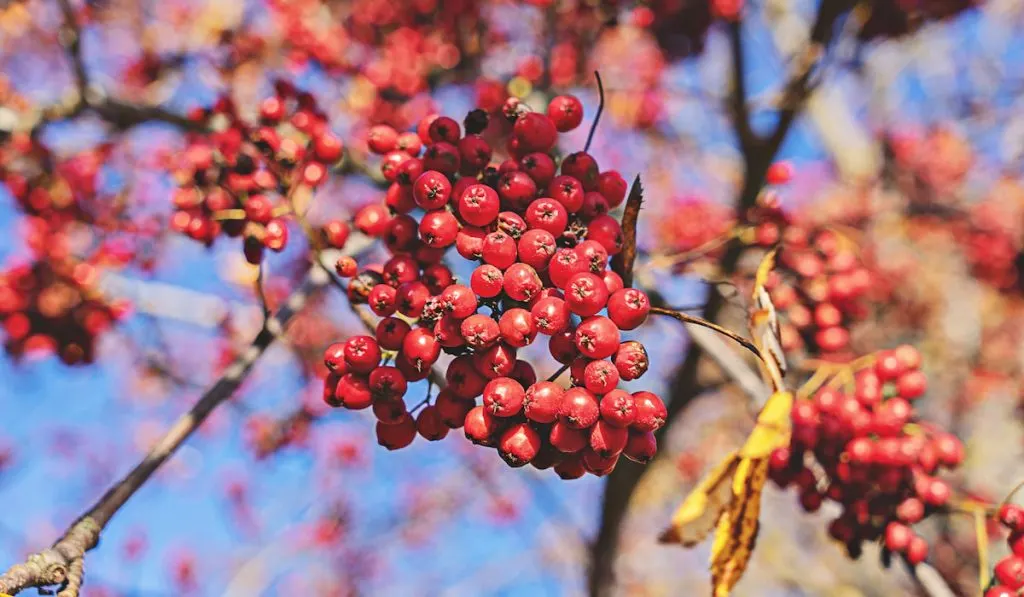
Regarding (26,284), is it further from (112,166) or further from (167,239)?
(112,166)

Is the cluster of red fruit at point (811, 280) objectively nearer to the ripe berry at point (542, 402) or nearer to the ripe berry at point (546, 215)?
the ripe berry at point (546, 215)

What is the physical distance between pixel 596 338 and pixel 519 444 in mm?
302

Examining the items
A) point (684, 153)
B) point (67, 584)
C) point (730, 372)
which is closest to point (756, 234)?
point (730, 372)

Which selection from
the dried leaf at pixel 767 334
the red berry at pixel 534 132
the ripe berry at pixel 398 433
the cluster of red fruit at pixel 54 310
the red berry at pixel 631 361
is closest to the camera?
the red berry at pixel 631 361

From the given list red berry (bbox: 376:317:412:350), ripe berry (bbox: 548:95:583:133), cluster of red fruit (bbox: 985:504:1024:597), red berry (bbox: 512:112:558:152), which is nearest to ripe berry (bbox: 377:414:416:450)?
red berry (bbox: 376:317:412:350)

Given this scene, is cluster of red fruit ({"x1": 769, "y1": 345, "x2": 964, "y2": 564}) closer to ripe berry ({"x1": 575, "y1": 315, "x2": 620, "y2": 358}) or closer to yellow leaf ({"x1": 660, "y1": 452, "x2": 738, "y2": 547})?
yellow leaf ({"x1": 660, "y1": 452, "x2": 738, "y2": 547})

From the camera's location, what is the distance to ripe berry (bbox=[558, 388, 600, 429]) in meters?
1.52

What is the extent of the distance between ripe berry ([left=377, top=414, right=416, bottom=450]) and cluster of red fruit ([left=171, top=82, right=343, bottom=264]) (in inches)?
30.5

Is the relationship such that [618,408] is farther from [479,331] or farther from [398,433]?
[398,433]

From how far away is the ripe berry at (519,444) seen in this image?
1591mm

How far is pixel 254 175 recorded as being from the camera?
2.32 metres

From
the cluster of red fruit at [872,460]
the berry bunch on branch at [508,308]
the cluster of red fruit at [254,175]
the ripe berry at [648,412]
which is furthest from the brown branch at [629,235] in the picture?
the cluster of red fruit at [254,175]

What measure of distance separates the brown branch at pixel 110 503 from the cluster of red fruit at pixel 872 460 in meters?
1.80

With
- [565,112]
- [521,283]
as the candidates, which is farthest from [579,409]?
[565,112]
